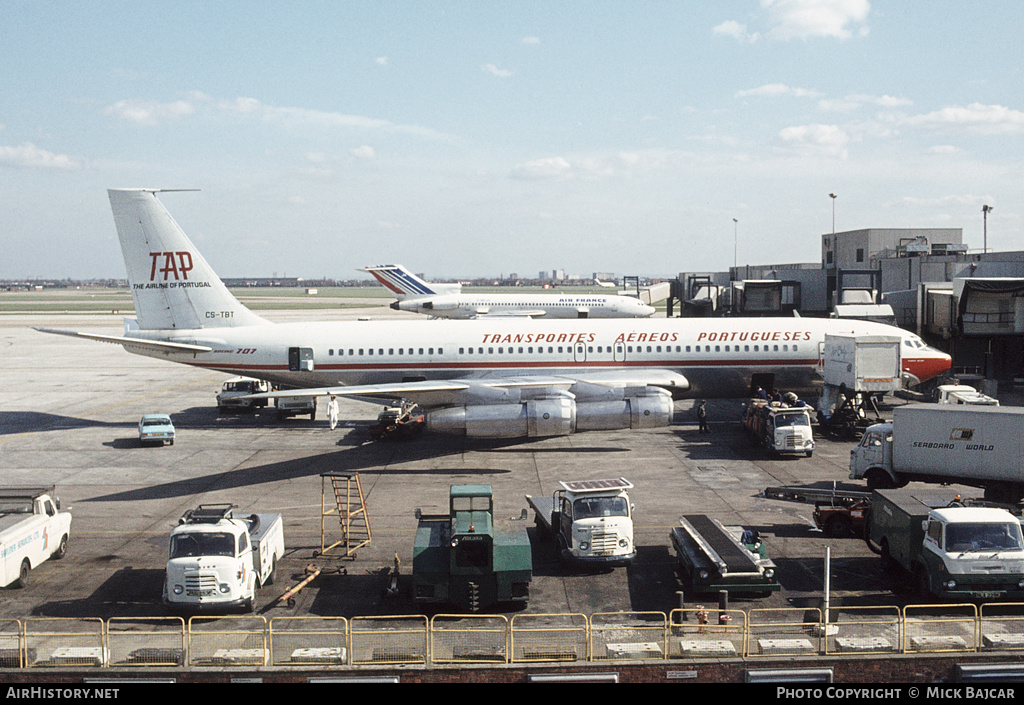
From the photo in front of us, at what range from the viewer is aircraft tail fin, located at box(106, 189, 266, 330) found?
135 ft

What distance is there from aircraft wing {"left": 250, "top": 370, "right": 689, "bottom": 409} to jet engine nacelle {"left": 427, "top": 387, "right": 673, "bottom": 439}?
2.10 m

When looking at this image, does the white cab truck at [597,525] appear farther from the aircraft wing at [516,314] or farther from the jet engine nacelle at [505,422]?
the aircraft wing at [516,314]

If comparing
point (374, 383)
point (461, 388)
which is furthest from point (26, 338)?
point (461, 388)

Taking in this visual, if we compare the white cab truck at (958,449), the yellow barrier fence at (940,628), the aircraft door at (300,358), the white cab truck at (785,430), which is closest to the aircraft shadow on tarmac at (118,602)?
the yellow barrier fence at (940,628)

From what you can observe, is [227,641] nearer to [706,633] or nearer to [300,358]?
[706,633]

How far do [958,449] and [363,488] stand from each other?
2118 centimetres

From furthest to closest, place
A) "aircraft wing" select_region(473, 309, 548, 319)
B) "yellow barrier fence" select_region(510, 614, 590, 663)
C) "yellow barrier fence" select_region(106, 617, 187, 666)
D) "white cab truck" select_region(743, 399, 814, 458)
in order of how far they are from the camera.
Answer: "aircraft wing" select_region(473, 309, 548, 319) < "white cab truck" select_region(743, 399, 814, 458) < "yellow barrier fence" select_region(510, 614, 590, 663) < "yellow barrier fence" select_region(106, 617, 187, 666)

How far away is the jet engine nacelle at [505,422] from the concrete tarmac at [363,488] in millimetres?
1554

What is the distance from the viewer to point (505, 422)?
34781mm

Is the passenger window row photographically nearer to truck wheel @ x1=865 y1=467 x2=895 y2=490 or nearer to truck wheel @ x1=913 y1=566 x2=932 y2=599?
truck wheel @ x1=865 y1=467 x2=895 y2=490

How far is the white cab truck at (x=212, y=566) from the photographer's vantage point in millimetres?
19172

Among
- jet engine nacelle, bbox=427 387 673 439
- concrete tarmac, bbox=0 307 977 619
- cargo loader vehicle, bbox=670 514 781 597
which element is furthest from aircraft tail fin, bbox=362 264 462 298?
cargo loader vehicle, bbox=670 514 781 597

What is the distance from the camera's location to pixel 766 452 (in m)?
36.8

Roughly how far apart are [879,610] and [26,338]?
108m
